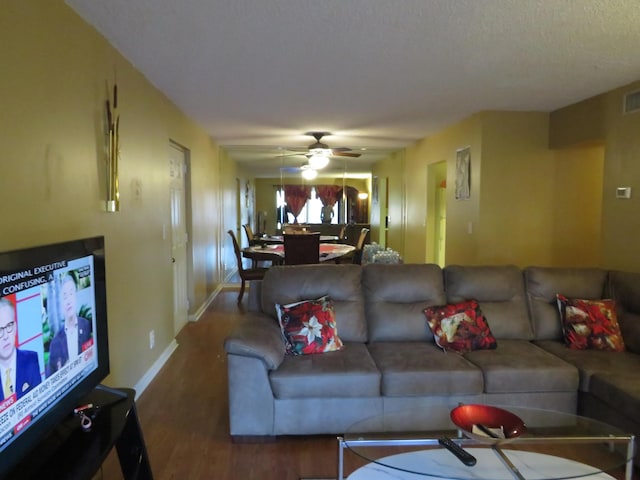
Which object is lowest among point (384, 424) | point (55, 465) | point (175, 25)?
point (384, 424)

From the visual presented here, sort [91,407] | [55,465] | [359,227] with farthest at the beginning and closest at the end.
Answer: [359,227], [91,407], [55,465]

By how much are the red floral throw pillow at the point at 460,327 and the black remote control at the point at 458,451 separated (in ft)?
3.24

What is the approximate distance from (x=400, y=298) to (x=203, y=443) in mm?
1549

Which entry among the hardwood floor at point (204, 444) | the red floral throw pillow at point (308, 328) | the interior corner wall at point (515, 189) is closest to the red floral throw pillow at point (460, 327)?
the red floral throw pillow at point (308, 328)

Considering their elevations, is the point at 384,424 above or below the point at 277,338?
below

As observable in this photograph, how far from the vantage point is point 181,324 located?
15.5 feet

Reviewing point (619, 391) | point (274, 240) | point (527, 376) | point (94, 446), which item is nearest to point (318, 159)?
point (274, 240)

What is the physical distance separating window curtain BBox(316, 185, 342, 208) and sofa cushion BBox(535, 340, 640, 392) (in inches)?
208

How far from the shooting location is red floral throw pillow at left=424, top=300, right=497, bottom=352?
2.81m

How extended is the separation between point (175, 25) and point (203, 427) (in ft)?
7.61

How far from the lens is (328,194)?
25.8 ft

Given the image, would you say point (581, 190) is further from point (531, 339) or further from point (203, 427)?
point (203, 427)

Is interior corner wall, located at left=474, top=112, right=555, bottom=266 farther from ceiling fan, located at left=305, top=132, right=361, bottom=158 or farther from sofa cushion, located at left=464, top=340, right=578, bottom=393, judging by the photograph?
sofa cushion, located at left=464, top=340, right=578, bottom=393

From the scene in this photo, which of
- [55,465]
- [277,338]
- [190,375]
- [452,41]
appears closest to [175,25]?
[452,41]
